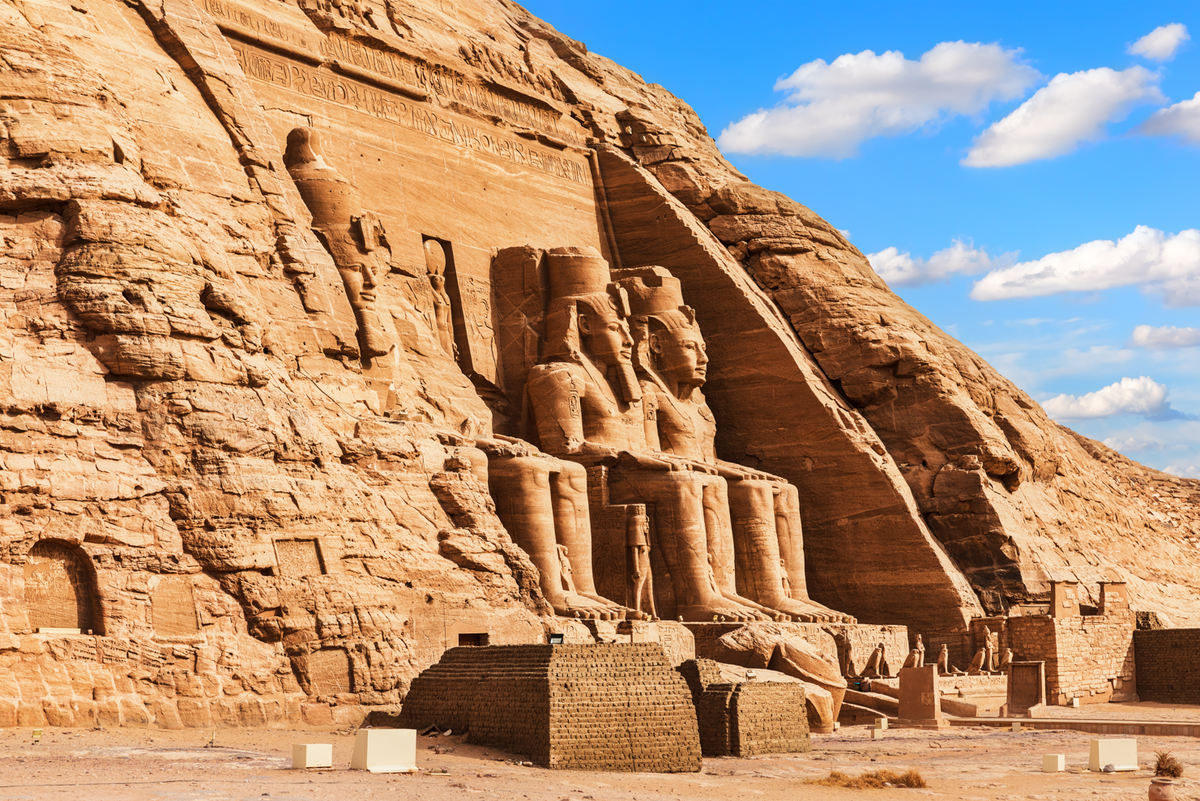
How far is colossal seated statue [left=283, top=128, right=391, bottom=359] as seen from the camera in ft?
54.3

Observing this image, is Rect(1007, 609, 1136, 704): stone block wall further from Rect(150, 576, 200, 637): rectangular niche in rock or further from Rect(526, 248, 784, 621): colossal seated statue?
Rect(150, 576, 200, 637): rectangular niche in rock

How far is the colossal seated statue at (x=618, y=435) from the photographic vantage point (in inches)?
731

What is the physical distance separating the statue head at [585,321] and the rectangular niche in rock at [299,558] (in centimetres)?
788

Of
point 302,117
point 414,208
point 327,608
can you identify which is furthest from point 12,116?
point 414,208

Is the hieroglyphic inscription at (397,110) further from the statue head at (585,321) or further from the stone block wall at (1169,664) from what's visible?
the stone block wall at (1169,664)

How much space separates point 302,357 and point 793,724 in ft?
18.3

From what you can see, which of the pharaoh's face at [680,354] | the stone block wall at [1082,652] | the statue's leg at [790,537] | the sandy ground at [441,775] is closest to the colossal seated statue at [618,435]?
the pharaoh's face at [680,354]

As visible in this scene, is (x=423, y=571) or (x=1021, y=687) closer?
(x=423, y=571)

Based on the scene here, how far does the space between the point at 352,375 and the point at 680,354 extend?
23.2ft

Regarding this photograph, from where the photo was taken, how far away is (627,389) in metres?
19.9

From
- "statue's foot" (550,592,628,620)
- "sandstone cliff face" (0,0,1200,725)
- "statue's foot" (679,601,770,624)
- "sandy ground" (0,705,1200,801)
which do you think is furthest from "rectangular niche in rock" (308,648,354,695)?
"statue's foot" (679,601,770,624)

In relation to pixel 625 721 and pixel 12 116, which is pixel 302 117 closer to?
pixel 12 116

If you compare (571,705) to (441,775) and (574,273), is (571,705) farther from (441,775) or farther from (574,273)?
(574,273)

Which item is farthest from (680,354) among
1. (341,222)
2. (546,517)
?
(341,222)
